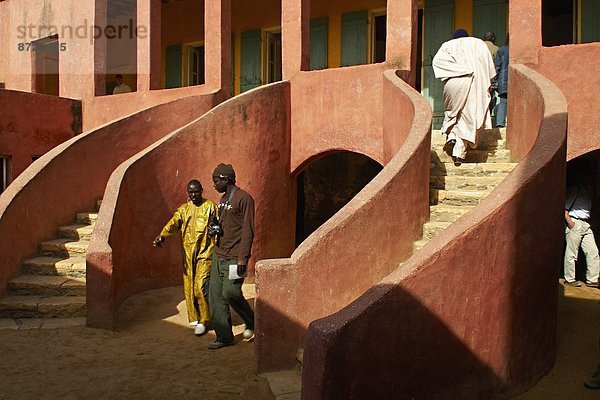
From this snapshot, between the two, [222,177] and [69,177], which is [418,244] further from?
[69,177]

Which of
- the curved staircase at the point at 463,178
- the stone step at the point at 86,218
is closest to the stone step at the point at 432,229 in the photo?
the curved staircase at the point at 463,178

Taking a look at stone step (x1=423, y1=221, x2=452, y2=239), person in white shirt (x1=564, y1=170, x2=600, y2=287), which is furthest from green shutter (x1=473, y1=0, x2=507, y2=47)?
stone step (x1=423, y1=221, x2=452, y2=239)

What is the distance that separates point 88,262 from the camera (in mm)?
6152

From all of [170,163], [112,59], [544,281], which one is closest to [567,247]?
[544,281]

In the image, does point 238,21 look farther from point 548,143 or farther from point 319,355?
point 319,355

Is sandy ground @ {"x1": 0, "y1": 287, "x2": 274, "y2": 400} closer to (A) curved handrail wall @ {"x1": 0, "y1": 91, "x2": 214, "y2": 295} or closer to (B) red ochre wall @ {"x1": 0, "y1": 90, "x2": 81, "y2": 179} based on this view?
(A) curved handrail wall @ {"x1": 0, "y1": 91, "x2": 214, "y2": 295}

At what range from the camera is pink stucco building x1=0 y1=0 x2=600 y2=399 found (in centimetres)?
395

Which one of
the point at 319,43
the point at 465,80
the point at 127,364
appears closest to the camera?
the point at 127,364

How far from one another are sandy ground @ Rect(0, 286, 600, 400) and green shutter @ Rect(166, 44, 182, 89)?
9186mm

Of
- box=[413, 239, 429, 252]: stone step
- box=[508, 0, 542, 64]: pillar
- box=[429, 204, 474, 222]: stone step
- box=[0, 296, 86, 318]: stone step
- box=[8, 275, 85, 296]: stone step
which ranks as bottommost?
box=[0, 296, 86, 318]: stone step

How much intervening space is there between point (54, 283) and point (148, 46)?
5542 mm

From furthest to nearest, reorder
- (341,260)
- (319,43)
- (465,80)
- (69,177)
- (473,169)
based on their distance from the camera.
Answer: (319,43), (69,177), (465,80), (473,169), (341,260)

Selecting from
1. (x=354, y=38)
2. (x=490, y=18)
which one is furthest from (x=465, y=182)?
(x=354, y=38)

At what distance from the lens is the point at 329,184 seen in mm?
13820
